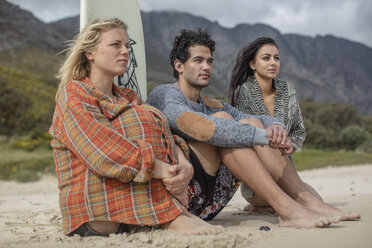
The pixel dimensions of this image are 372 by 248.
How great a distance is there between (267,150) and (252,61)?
3.82 ft

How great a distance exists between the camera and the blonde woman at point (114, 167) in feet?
6.03

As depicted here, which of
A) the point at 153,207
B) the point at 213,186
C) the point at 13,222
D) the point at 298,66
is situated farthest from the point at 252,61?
the point at 298,66

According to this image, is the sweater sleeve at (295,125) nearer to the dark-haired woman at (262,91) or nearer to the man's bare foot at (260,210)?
the dark-haired woman at (262,91)

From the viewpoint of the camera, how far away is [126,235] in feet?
6.34

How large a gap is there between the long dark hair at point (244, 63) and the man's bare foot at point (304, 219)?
134cm

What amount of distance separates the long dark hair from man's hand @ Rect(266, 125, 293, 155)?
101cm

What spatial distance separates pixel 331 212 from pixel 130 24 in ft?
8.69

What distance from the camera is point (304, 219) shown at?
6.89ft

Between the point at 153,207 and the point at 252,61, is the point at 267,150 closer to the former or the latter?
the point at 153,207

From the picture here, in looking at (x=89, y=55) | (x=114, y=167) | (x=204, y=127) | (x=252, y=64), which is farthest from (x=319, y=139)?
(x=114, y=167)

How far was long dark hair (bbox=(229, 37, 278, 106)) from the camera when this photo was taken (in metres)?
3.30

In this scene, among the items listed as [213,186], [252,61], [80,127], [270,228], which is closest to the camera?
[80,127]

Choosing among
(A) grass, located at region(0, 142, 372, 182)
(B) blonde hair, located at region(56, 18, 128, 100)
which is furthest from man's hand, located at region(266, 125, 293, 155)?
(A) grass, located at region(0, 142, 372, 182)

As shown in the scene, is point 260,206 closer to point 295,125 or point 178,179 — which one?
point 295,125
